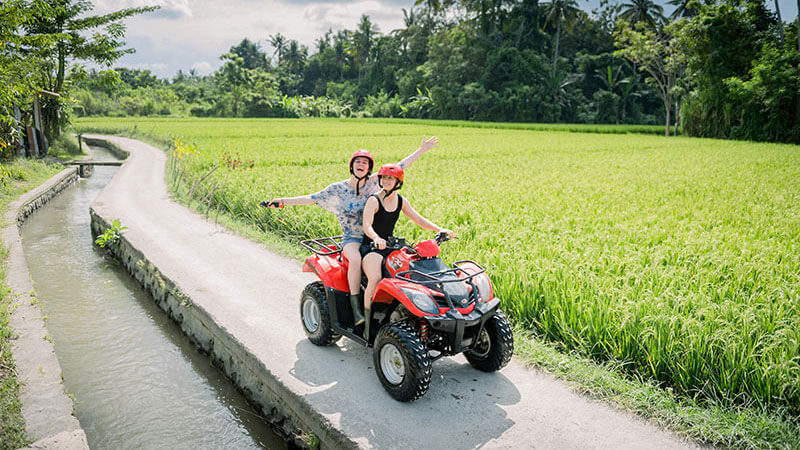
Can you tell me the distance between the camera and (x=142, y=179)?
46.2ft

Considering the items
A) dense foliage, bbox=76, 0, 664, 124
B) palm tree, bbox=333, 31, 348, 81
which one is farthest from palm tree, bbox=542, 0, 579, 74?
palm tree, bbox=333, 31, 348, 81

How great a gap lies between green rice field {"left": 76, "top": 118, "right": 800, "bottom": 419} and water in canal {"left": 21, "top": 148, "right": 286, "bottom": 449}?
2.41m

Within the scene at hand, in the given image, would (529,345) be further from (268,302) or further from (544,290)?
(268,302)

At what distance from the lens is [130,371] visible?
477 cm

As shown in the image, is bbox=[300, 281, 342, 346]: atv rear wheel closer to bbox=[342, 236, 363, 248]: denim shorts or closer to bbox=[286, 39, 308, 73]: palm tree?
bbox=[342, 236, 363, 248]: denim shorts

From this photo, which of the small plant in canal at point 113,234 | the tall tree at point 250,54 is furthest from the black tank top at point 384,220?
the tall tree at point 250,54

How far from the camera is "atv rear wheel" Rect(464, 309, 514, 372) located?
3.56 metres

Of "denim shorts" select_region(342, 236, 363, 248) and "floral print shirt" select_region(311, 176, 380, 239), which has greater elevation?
"floral print shirt" select_region(311, 176, 380, 239)

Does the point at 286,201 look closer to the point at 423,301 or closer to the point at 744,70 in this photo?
the point at 423,301

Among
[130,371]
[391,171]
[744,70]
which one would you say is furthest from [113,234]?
[744,70]

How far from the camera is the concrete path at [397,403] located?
3033mm

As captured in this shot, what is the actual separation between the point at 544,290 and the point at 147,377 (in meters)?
3.68

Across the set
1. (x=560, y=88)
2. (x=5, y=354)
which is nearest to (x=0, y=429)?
(x=5, y=354)

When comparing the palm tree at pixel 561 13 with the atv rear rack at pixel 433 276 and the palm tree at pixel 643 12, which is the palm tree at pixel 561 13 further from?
the atv rear rack at pixel 433 276
